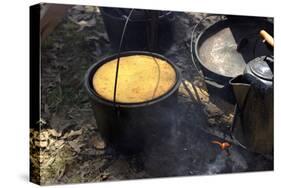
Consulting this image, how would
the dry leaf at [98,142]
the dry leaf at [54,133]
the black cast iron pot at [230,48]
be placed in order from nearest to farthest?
the dry leaf at [54,133]
the dry leaf at [98,142]
the black cast iron pot at [230,48]

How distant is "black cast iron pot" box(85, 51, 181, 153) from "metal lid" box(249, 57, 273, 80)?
1.96ft

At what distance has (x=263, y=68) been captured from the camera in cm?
310

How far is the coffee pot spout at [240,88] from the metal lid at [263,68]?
121 millimetres

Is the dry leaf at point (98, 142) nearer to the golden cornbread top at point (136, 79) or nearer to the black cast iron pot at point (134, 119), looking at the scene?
the black cast iron pot at point (134, 119)

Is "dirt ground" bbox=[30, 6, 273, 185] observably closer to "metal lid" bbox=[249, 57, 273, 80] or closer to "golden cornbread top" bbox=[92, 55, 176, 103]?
"golden cornbread top" bbox=[92, 55, 176, 103]

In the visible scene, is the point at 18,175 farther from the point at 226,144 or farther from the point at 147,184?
the point at 226,144

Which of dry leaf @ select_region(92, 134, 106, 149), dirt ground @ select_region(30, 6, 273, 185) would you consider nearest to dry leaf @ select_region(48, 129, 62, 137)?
dirt ground @ select_region(30, 6, 273, 185)

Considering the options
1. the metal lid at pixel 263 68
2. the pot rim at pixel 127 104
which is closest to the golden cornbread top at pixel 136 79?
the pot rim at pixel 127 104

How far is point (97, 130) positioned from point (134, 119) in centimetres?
55

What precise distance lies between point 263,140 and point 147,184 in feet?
3.51

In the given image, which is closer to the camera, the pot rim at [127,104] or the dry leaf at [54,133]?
the pot rim at [127,104]

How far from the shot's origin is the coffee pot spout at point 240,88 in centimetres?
307

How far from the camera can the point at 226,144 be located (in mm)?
3465

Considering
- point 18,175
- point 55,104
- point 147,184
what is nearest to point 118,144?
point 147,184
